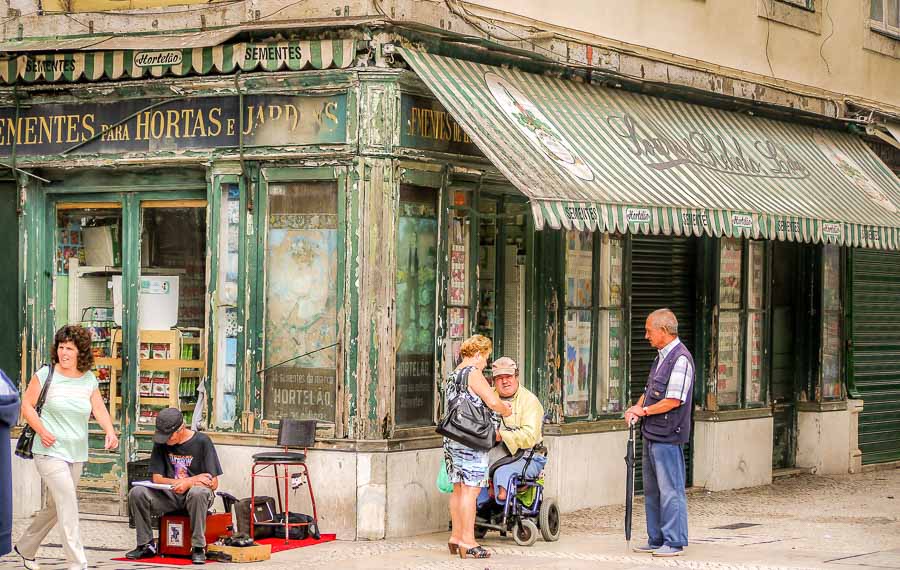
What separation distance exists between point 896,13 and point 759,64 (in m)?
3.72

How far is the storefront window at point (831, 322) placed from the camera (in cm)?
1841

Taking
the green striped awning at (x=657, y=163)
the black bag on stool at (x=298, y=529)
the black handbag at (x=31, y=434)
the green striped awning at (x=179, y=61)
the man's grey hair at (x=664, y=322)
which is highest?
the green striped awning at (x=179, y=61)

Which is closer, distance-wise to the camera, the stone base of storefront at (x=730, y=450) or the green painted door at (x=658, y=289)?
the green painted door at (x=658, y=289)

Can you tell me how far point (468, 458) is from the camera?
11.6m

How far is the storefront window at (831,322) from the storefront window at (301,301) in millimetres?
7614

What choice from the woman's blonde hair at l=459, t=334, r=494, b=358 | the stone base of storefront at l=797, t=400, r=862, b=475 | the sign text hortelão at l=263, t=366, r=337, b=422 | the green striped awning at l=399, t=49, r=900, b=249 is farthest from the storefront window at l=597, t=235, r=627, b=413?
the stone base of storefront at l=797, t=400, r=862, b=475

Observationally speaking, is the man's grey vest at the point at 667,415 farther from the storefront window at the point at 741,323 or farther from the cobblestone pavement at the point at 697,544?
the storefront window at the point at 741,323

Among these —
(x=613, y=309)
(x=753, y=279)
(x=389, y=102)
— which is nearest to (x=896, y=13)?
(x=753, y=279)

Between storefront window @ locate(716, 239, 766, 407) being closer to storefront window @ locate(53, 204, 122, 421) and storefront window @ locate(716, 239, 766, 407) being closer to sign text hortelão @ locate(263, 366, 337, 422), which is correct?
sign text hortelão @ locate(263, 366, 337, 422)

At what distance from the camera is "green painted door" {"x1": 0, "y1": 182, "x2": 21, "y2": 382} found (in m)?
14.1

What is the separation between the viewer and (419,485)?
1270 cm

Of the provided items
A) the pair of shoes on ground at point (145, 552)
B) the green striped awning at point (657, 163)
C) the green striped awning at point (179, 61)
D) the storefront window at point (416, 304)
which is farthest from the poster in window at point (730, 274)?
the pair of shoes on ground at point (145, 552)

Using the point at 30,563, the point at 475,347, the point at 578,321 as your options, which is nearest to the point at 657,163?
the point at 578,321

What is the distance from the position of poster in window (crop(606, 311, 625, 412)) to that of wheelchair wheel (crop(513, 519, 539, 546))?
124 inches
